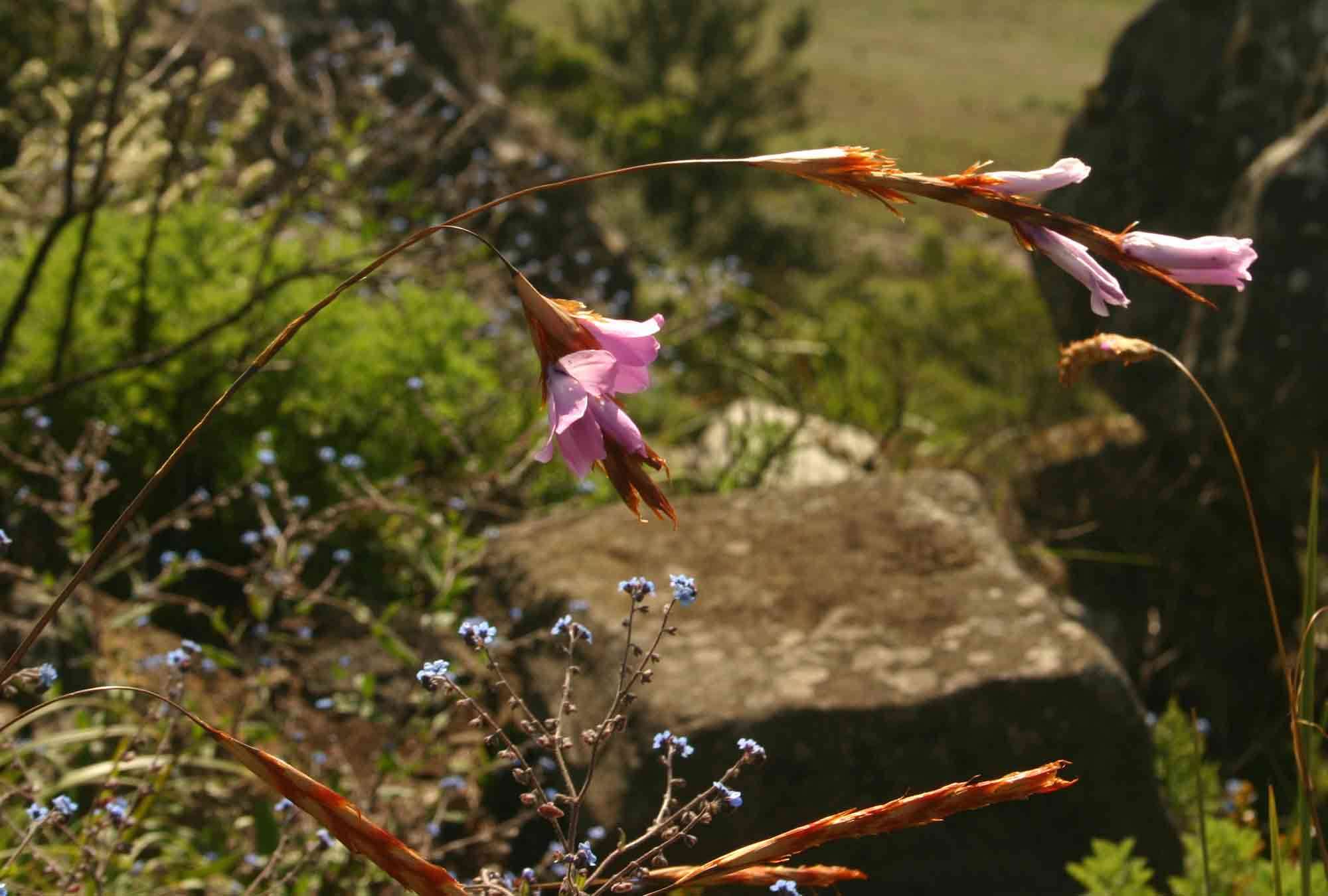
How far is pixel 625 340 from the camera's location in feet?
3.76

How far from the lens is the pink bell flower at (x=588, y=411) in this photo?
1.10 metres

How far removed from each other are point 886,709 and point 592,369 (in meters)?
1.85

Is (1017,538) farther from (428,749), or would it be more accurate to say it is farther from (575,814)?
(575,814)

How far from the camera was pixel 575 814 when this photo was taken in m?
1.45

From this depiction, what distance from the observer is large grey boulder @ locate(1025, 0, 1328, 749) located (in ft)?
14.0

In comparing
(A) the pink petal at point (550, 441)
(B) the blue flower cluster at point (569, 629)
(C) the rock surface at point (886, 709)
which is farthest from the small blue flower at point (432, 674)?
(C) the rock surface at point (886, 709)

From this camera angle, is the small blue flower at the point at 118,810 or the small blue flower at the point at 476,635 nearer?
the small blue flower at the point at 476,635

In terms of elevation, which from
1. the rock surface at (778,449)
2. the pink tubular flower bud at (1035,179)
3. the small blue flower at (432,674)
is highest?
the pink tubular flower bud at (1035,179)

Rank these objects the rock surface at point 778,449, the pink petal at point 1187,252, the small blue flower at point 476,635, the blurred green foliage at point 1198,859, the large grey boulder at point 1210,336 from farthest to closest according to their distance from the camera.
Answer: the rock surface at point 778,449 → the large grey boulder at point 1210,336 → the blurred green foliage at point 1198,859 → the small blue flower at point 476,635 → the pink petal at point 1187,252

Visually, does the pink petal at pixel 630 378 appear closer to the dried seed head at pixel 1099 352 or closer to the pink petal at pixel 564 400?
the pink petal at pixel 564 400

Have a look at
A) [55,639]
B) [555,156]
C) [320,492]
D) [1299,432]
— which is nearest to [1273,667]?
[1299,432]

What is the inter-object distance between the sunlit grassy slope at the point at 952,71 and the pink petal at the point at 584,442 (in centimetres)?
2875

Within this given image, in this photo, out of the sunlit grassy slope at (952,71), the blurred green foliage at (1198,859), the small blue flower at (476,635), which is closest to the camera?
the small blue flower at (476,635)

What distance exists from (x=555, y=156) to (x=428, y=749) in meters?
4.97
